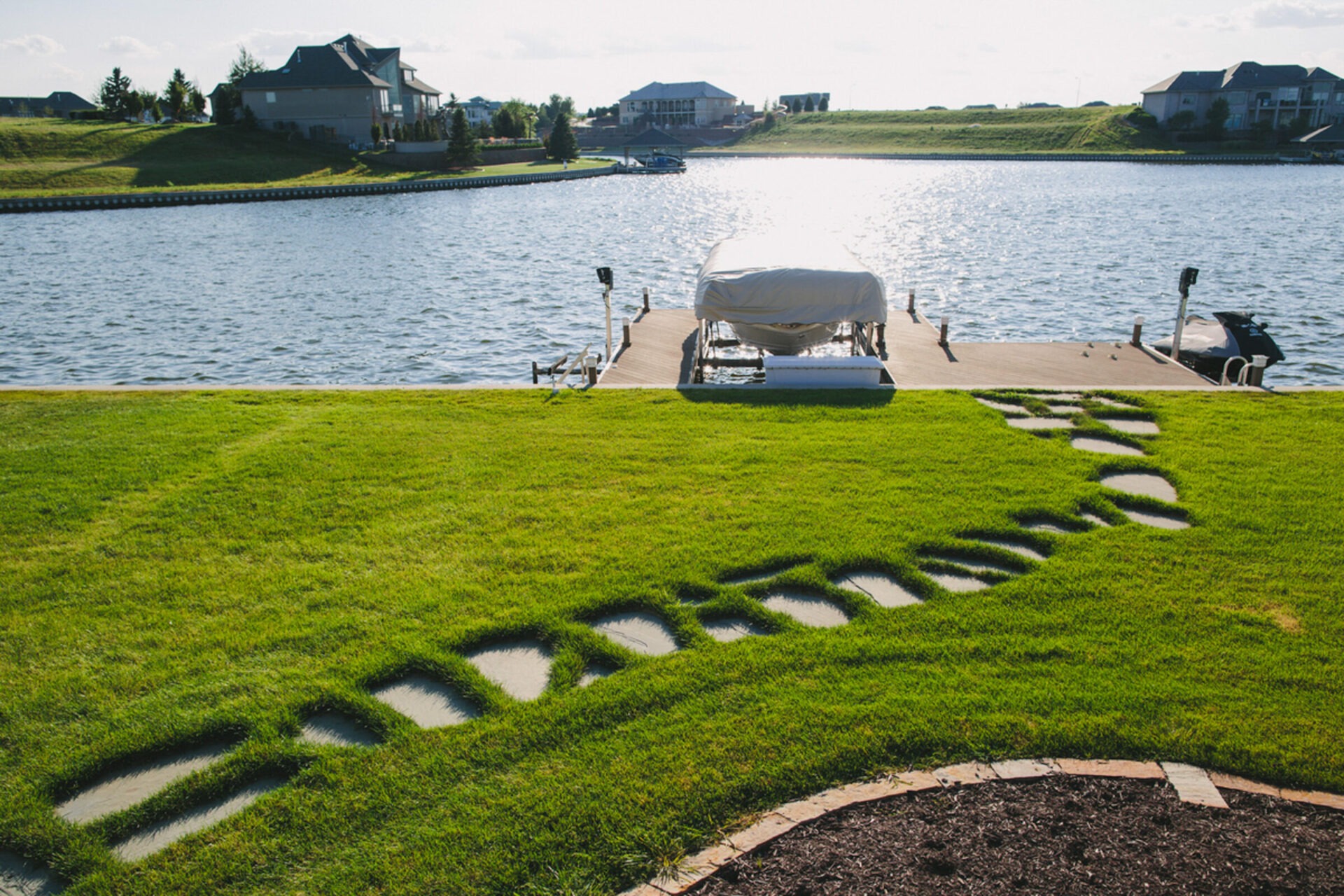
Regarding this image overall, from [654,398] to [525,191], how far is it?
73.3 metres

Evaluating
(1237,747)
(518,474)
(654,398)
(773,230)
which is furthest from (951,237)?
(1237,747)

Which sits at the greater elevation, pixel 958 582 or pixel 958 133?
pixel 958 133

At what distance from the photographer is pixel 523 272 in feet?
130

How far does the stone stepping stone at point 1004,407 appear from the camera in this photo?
1277 centimetres

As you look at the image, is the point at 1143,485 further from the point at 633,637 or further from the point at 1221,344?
the point at 1221,344

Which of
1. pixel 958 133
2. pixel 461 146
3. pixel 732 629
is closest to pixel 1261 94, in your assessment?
pixel 958 133

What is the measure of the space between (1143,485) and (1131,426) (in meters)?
2.67

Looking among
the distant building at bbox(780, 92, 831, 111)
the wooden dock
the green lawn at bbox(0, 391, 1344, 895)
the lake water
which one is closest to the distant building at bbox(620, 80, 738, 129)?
the distant building at bbox(780, 92, 831, 111)

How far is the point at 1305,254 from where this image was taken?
1634 inches

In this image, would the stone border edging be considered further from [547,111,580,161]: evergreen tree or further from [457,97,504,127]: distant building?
[457,97,504,127]: distant building

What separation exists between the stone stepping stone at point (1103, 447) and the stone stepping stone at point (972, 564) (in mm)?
3852

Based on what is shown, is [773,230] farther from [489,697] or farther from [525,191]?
[525,191]

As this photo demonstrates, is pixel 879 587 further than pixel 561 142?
No

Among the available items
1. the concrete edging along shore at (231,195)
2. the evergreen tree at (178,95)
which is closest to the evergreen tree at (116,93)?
the evergreen tree at (178,95)
